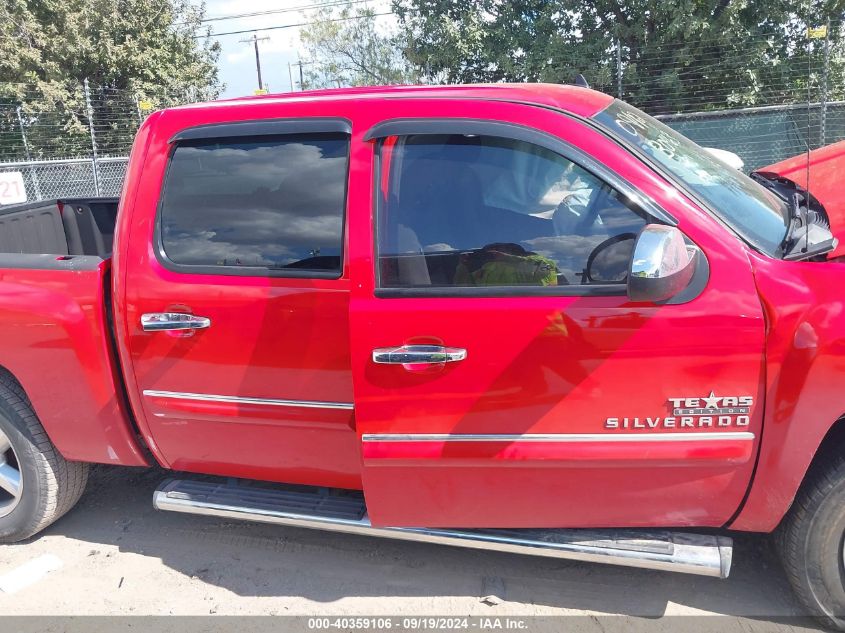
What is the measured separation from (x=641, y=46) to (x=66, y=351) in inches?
637

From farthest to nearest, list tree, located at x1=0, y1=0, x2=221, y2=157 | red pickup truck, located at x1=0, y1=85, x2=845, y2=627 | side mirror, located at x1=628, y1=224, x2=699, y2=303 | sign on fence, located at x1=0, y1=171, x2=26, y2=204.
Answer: tree, located at x1=0, y1=0, x2=221, y2=157, sign on fence, located at x1=0, y1=171, x2=26, y2=204, red pickup truck, located at x1=0, y1=85, x2=845, y2=627, side mirror, located at x1=628, y1=224, x2=699, y2=303

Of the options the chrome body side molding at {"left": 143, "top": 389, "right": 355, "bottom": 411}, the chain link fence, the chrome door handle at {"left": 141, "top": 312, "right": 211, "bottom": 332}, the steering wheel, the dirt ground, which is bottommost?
the dirt ground

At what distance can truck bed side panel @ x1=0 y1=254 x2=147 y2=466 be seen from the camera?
2875 millimetres

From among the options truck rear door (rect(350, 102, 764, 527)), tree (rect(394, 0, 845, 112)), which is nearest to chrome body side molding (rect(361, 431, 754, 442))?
truck rear door (rect(350, 102, 764, 527))

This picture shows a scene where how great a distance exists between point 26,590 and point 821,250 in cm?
354

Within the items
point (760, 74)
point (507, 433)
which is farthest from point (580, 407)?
point (760, 74)

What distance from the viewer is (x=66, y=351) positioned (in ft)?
9.57

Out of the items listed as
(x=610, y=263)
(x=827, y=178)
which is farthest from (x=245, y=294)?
(x=827, y=178)

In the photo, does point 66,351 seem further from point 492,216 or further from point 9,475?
point 492,216

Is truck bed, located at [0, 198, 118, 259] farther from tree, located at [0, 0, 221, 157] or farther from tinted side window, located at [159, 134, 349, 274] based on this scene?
tree, located at [0, 0, 221, 157]

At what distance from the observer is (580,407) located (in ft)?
7.54

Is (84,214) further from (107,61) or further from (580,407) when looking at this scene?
(107,61)

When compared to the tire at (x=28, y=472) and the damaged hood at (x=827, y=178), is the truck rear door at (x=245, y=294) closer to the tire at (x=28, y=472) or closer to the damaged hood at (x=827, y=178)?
the tire at (x=28, y=472)

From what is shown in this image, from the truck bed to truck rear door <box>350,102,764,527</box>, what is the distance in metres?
2.40
